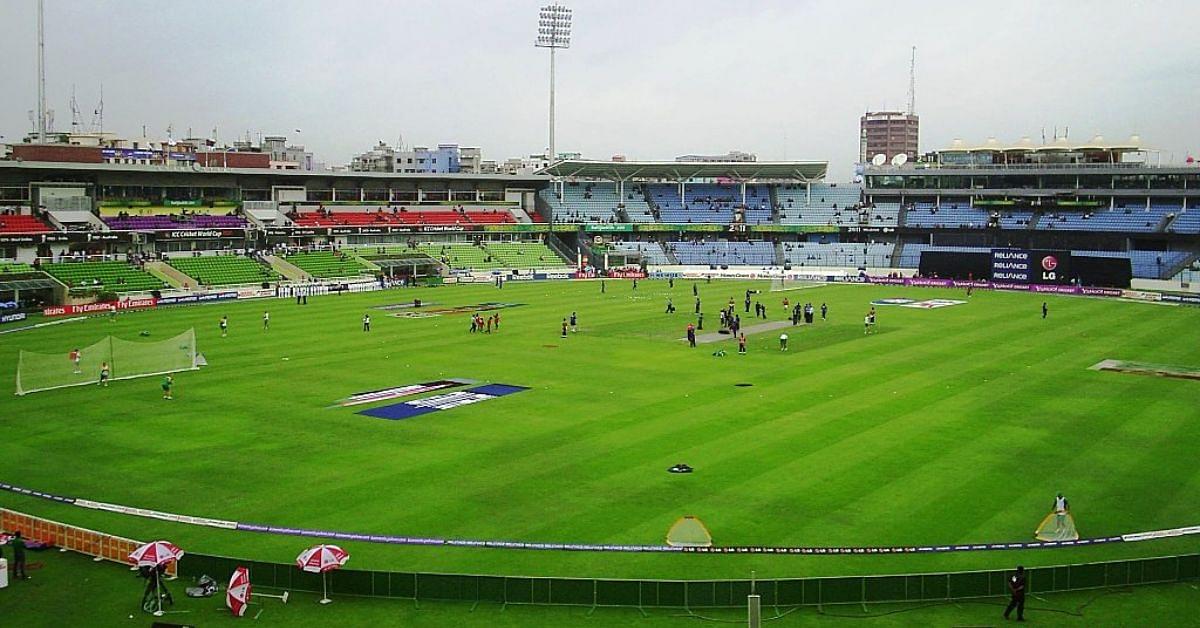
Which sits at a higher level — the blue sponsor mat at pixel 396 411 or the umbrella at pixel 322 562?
the blue sponsor mat at pixel 396 411

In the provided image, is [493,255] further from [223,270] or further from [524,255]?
[223,270]

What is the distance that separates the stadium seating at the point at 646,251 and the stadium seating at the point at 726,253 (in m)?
1.69

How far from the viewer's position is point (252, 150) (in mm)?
137125

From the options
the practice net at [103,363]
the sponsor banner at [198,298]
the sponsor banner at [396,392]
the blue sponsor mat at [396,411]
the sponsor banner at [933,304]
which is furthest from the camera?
the sponsor banner at [198,298]

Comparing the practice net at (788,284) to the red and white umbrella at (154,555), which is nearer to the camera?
the red and white umbrella at (154,555)

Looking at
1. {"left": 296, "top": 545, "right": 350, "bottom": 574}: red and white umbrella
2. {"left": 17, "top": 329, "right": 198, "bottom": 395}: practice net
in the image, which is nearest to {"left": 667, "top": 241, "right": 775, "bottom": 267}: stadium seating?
{"left": 17, "top": 329, "right": 198, "bottom": 395}: practice net

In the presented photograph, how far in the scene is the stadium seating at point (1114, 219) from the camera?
101 metres

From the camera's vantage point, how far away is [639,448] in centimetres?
3031

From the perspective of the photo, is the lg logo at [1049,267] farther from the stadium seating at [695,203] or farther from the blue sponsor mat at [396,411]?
the blue sponsor mat at [396,411]

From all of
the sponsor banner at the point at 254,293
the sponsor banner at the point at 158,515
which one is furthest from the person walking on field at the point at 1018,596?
the sponsor banner at the point at 254,293

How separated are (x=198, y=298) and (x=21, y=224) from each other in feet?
57.9

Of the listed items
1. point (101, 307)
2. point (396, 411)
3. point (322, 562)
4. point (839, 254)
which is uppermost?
point (839, 254)

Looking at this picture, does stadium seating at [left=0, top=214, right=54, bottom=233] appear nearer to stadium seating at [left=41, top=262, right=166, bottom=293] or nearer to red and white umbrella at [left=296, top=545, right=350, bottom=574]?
stadium seating at [left=41, top=262, right=166, bottom=293]

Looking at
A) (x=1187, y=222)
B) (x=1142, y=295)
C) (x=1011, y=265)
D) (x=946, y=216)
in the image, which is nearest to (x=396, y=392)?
(x=1142, y=295)
